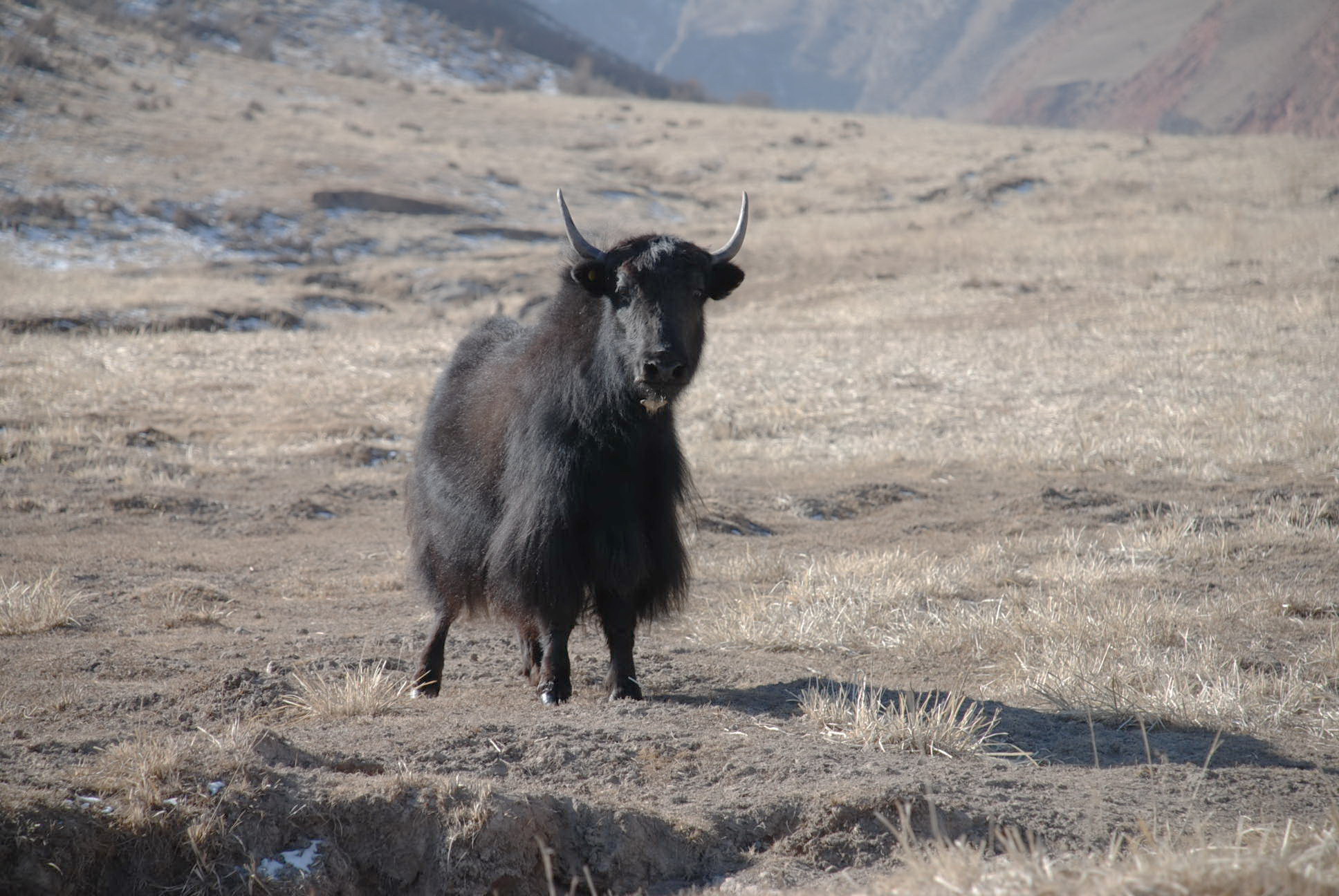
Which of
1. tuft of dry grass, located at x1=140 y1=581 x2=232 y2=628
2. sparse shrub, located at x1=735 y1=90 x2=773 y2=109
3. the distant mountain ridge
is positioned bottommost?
tuft of dry grass, located at x1=140 y1=581 x2=232 y2=628

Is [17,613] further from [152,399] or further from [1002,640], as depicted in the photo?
[152,399]

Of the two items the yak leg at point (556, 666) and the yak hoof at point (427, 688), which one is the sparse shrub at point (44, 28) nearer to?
the yak hoof at point (427, 688)

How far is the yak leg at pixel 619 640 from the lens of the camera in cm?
547

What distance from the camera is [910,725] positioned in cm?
465

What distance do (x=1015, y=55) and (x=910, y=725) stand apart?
137 m

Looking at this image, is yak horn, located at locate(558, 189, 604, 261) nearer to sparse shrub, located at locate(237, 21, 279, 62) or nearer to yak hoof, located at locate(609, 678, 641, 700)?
yak hoof, located at locate(609, 678, 641, 700)

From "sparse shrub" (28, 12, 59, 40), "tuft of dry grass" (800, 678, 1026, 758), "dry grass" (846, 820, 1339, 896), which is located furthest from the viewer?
"sparse shrub" (28, 12, 59, 40)

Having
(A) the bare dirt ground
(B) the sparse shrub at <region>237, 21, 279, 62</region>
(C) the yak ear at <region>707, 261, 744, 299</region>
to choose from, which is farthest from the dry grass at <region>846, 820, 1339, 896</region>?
(B) the sparse shrub at <region>237, 21, 279, 62</region>

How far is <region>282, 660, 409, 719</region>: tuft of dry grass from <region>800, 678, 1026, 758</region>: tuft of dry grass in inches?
78.0

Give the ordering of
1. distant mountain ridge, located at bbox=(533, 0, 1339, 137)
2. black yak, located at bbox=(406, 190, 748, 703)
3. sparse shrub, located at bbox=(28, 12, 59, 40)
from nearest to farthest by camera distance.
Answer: black yak, located at bbox=(406, 190, 748, 703)
sparse shrub, located at bbox=(28, 12, 59, 40)
distant mountain ridge, located at bbox=(533, 0, 1339, 137)

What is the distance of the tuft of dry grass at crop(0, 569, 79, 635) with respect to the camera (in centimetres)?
614

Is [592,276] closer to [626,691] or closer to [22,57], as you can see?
[626,691]

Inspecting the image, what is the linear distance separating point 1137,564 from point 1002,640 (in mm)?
1910

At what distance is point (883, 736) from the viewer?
462 centimetres
